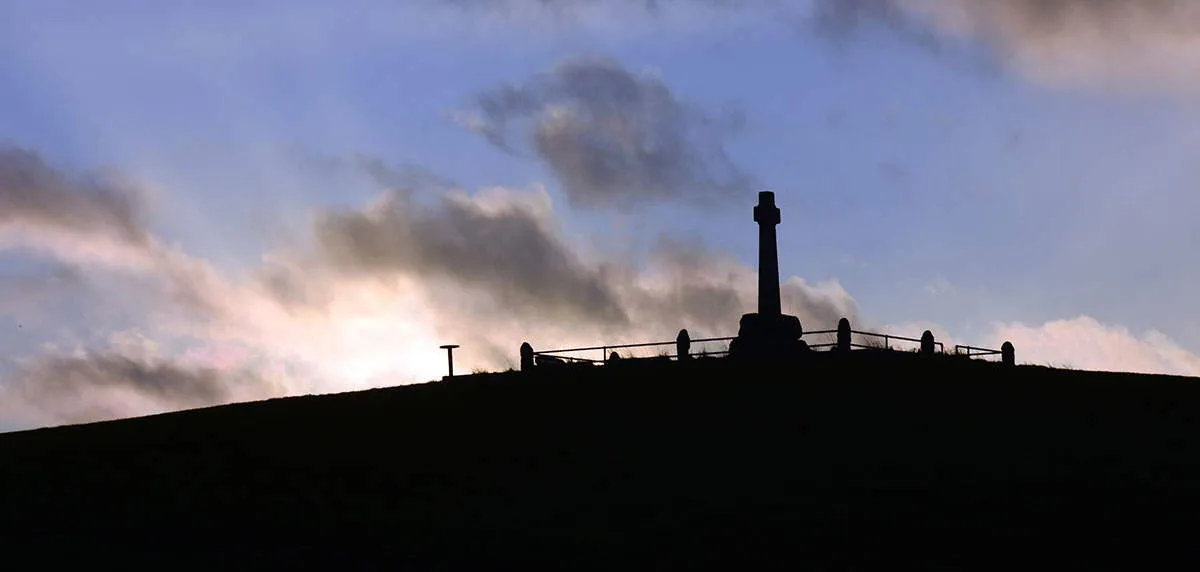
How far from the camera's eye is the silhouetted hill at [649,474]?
55.9 ft

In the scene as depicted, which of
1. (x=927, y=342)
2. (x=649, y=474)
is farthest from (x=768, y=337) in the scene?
(x=649, y=474)

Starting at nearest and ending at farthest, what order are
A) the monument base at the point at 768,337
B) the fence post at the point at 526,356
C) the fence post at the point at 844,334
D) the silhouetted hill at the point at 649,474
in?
A: the silhouetted hill at the point at 649,474
the fence post at the point at 526,356
the monument base at the point at 768,337
the fence post at the point at 844,334

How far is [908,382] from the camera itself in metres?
31.0

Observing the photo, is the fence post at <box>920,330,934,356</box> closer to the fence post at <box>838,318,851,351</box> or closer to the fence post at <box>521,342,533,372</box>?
the fence post at <box>838,318,851,351</box>

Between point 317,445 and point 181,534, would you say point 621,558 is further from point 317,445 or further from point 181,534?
point 317,445

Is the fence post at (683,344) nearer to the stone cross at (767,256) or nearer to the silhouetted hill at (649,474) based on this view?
the stone cross at (767,256)

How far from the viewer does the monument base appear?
129 ft

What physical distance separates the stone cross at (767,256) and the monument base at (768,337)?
0.41 meters

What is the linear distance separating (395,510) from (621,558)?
561cm

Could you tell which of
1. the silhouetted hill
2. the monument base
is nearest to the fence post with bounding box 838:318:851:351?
the monument base

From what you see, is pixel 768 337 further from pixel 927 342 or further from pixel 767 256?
pixel 927 342

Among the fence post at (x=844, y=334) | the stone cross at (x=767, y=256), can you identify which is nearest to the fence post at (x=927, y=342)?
the fence post at (x=844, y=334)

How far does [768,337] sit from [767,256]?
9.67 feet

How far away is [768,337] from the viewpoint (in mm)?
39656
